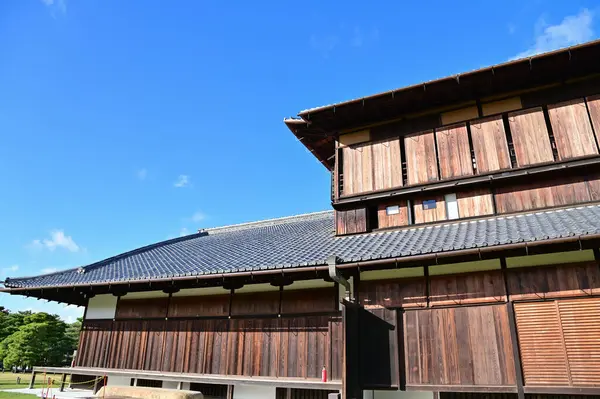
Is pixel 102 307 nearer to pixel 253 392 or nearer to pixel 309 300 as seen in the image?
pixel 253 392

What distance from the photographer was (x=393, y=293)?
855 centimetres

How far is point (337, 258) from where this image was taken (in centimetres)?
836

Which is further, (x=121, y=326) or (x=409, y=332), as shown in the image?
(x=121, y=326)

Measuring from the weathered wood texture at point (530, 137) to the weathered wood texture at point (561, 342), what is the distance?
3.73 m

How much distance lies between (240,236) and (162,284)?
20.8ft

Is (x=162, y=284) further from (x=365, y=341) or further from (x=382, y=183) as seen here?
(x=382, y=183)

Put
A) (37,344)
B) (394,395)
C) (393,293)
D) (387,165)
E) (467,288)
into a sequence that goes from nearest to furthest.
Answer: (467,288)
(394,395)
(393,293)
(387,165)
(37,344)

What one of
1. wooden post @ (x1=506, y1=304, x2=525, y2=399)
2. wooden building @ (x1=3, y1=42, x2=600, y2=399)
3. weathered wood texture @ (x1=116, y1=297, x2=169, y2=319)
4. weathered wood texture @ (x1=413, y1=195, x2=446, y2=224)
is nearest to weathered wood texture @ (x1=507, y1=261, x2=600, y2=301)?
wooden building @ (x1=3, y1=42, x2=600, y2=399)

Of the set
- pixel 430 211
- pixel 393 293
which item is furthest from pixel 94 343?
pixel 430 211

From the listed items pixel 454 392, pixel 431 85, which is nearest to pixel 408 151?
pixel 431 85

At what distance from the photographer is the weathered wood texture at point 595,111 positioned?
9112 mm

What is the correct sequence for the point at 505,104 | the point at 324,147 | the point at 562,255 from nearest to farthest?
the point at 562,255, the point at 505,104, the point at 324,147

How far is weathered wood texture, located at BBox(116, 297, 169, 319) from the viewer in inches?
444

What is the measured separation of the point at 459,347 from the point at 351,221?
446cm
